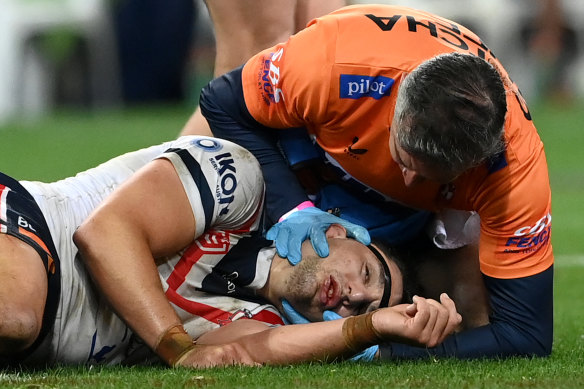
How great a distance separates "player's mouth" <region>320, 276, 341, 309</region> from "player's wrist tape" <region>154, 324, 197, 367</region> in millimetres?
491

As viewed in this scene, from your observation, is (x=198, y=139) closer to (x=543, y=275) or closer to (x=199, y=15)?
(x=543, y=275)

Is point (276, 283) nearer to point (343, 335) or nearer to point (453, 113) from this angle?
point (343, 335)

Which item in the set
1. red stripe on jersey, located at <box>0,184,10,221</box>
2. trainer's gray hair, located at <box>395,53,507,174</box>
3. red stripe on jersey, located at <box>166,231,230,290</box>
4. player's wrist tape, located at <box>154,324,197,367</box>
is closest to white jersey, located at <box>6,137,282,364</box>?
red stripe on jersey, located at <box>166,231,230,290</box>

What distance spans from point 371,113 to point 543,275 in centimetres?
78

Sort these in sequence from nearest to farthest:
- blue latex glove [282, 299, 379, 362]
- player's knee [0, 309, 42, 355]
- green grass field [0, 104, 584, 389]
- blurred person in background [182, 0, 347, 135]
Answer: green grass field [0, 104, 584, 389] < player's knee [0, 309, 42, 355] < blue latex glove [282, 299, 379, 362] < blurred person in background [182, 0, 347, 135]

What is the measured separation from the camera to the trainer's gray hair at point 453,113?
Answer: 146 inches

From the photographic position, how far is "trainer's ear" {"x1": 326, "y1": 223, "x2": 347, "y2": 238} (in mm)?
4191

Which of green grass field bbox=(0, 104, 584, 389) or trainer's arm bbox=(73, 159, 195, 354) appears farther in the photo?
trainer's arm bbox=(73, 159, 195, 354)

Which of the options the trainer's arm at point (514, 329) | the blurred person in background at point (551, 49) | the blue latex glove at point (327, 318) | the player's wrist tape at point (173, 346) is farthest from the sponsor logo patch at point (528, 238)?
the blurred person in background at point (551, 49)

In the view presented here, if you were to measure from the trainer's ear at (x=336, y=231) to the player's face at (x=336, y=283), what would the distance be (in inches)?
2.5

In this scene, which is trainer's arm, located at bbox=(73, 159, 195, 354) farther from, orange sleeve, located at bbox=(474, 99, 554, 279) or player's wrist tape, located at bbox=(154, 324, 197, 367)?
orange sleeve, located at bbox=(474, 99, 554, 279)

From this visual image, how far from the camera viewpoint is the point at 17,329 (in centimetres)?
353

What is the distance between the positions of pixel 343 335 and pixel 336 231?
600 millimetres

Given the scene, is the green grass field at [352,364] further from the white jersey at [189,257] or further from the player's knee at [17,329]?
the white jersey at [189,257]
